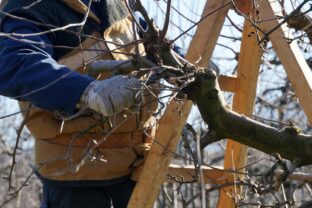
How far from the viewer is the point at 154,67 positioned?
1.98m

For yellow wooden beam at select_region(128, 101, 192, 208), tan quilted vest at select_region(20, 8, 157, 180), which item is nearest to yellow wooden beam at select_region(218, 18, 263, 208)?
tan quilted vest at select_region(20, 8, 157, 180)

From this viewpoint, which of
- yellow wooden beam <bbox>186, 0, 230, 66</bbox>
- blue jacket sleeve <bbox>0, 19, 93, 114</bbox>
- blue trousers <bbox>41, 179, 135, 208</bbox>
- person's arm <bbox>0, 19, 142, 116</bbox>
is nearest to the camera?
person's arm <bbox>0, 19, 142, 116</bbox>

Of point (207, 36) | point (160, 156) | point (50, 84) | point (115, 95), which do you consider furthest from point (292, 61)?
point (50, 84)

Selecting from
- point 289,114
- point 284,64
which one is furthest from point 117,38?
point 289,114

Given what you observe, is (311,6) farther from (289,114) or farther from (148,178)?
(289,114)

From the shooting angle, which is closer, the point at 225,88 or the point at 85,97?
the point at 85,97

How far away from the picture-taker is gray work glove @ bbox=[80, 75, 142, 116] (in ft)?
6.91

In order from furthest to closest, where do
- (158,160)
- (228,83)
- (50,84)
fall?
(228,83)
(158,160)
(50,84)

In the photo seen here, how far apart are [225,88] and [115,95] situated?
716 mm

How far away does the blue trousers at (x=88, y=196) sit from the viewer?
104 inches

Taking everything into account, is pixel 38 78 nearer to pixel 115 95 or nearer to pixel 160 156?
pixel 115 95

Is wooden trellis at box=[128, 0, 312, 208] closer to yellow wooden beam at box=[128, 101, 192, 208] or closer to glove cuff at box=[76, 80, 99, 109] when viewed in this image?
yellow wooden beam at box=[128, 101, 192, 208]

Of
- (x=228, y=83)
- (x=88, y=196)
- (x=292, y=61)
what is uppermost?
(x=228, y=83)

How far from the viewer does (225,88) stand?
276cm
